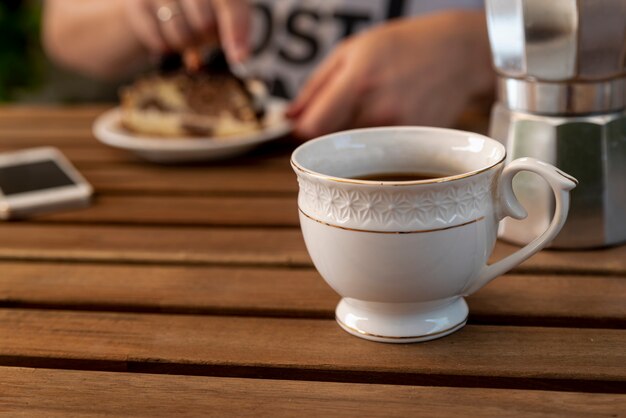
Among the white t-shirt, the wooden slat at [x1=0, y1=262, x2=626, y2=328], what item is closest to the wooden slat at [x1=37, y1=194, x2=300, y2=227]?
the wooden slat at [x1=0, y1=262, x2=626, y2=328]

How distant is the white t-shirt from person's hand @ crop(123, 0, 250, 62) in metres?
0.32

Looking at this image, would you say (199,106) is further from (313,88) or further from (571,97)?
(571,97)

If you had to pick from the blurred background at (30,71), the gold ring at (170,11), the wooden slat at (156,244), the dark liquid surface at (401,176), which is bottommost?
the blurred background at (30,71)

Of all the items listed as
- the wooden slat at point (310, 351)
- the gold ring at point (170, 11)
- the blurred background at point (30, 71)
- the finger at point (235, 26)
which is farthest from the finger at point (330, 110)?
the blurred background at point (30, 71)

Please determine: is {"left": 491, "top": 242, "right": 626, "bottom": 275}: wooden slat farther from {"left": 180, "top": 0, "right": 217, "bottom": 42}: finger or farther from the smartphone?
{"left": 180, "top": 0, "right": 217, "bottom": 42}: finger

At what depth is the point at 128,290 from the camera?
0.59m

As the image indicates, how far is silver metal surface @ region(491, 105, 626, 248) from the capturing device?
24.2 inches

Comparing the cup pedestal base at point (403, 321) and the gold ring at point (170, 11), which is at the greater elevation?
the gold ring at point (170, 11)

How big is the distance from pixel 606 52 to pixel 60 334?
44 cm

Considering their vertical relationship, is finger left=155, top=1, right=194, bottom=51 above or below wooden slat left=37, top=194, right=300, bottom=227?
above

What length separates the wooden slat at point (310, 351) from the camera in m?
0.45

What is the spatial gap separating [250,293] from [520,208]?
0.20 meters

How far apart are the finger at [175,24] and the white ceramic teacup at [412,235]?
Result: 0.59m

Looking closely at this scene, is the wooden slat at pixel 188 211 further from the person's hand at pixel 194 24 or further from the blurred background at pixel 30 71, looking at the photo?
the blurred background at pixel 30 71
